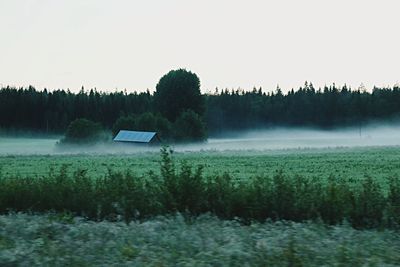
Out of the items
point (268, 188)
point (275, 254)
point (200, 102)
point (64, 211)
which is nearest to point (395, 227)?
point (268, 188)

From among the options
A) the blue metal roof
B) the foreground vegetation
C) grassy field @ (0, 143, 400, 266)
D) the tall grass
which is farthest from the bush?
the foreground vegetation

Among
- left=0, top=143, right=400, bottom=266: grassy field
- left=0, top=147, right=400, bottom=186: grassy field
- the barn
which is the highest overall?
the barn

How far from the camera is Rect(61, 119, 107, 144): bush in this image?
76250mm

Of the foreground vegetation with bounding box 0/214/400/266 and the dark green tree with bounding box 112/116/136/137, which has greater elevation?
the dark green tree with bounding box 112/116/136/137

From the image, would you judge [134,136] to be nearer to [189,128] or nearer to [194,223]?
[189,128]

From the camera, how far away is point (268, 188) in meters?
13.1

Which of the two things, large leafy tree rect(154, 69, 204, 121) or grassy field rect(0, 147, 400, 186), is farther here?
large leafy tree rect(154, 69, 204, 121)

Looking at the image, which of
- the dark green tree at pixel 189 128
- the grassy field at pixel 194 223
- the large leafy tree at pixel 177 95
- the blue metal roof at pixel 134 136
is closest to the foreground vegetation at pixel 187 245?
the grassy field at pixel 194 223

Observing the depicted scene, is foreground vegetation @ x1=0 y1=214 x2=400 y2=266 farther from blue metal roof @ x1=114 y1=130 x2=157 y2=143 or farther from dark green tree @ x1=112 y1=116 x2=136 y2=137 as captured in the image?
dark green tree @ x1=112 y1=116 x2=136 y2=137

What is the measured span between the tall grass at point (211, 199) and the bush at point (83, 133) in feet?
206

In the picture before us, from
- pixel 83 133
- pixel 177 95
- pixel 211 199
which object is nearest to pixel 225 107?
pixel 177 95

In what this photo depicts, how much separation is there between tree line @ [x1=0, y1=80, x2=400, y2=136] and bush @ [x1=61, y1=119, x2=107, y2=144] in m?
14.4

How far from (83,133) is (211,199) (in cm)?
6504

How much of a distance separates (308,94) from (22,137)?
69.2 m
